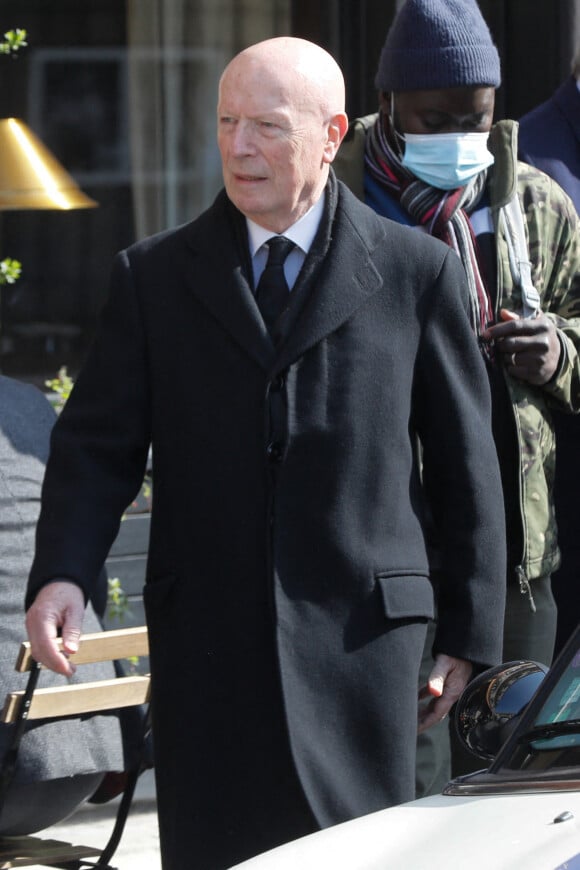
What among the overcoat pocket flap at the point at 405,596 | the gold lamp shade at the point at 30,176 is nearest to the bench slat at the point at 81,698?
the overcoat pocket flap at the point at 405,596

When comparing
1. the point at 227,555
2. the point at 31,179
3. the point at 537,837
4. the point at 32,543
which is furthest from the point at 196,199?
the point at 537,837

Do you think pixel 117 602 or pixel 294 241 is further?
pixel 117 602

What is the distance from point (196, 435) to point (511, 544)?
36.7 inches

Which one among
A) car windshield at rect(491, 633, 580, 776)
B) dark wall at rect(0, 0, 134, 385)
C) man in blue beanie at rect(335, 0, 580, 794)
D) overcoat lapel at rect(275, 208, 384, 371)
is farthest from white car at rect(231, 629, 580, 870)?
dark wall at rect(0, 0, 134, 385)

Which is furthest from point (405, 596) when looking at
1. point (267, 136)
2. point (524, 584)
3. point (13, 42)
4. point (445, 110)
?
point (13, 42)

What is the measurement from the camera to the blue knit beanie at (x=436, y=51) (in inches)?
144

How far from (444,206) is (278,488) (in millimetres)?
1010

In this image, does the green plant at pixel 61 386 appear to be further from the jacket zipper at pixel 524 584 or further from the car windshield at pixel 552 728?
the car windshield at pixel 552 728

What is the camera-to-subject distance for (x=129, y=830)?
536cm

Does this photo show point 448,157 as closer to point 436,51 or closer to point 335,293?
point 436,51

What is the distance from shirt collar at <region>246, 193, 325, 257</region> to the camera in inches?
121

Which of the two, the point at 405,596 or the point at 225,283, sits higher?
the point at 225,283

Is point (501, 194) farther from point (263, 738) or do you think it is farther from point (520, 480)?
point (263, 738)

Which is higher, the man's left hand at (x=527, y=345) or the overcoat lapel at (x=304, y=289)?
the overcoat lapel at (x=304, y=289)
